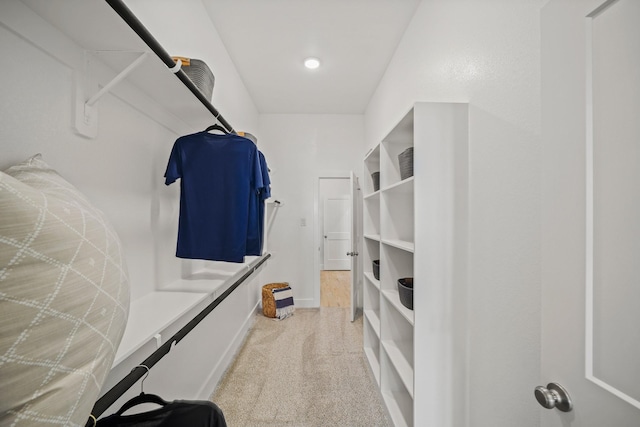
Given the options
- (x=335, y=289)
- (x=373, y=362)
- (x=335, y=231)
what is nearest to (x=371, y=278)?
(x=373, y=362)

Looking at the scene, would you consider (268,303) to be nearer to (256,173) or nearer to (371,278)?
(371,278)

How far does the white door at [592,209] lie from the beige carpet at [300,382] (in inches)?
58.2

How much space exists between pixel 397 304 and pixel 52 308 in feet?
5.13

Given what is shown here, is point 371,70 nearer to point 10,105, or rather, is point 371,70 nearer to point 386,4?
point 386,4

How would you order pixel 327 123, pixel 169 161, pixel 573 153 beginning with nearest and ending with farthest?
1. pixel 573 153
2. pixel 169 161
3. pixel 327 123

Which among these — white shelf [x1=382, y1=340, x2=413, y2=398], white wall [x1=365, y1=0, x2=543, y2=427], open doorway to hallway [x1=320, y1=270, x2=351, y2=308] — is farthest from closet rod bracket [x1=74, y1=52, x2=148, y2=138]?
open doorway to hallway [x1=320, y1=270, x2=351, y2=308]

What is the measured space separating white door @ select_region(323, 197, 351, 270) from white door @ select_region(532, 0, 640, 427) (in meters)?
6.29

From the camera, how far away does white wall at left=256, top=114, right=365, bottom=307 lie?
3.92 metres

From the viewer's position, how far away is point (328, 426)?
171cm

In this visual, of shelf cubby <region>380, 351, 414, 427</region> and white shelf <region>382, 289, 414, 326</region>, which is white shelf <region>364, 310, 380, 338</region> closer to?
shelf cubby <region>380, 351, 414, 427</region>

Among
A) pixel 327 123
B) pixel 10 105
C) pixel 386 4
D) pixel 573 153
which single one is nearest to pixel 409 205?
pixel 573 153

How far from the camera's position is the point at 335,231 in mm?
7031

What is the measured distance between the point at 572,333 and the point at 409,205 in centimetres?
134

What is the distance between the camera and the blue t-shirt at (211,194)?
1.35m
